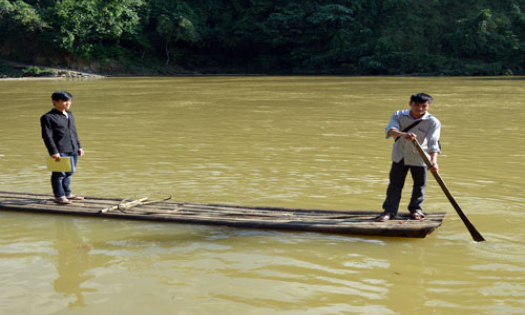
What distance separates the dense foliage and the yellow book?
4937 centimetres

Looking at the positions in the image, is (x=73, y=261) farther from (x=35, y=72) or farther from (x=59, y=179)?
(x=35, y=72)

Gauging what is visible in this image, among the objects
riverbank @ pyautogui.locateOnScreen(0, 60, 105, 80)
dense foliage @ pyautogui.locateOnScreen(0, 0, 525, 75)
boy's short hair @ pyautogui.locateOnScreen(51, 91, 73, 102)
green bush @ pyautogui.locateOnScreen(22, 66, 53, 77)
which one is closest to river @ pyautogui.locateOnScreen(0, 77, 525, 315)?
boy's short hair @ pyautogui.locateOnScreen(51, 91, 73, 102)

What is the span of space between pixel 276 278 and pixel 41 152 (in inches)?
317

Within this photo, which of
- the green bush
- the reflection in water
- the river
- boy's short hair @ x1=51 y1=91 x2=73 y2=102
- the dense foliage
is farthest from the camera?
the dense foliage

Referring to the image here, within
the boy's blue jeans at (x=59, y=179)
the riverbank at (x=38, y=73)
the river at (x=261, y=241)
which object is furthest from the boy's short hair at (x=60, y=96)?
the riverbank at (x=38, y=73)

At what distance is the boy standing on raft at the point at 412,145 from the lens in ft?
18.3

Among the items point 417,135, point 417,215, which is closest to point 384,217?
point 417,215

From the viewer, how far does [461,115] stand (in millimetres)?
16891

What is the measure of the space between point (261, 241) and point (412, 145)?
1815 mm

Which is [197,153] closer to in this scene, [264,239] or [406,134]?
[264,239]

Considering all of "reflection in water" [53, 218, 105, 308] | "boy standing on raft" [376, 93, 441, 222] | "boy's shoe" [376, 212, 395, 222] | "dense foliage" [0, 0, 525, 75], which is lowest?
"reflection in water" [53, 218, 105, 308]

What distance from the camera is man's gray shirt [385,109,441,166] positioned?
564 centimetres

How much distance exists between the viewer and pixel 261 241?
18.6ft

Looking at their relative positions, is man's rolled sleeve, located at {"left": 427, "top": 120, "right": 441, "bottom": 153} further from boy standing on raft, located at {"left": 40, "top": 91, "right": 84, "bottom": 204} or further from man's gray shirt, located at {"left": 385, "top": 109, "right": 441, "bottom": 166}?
boy standing on raft, located at {"left": 40, "top": 91, "right": 84, "bottom": 204}
